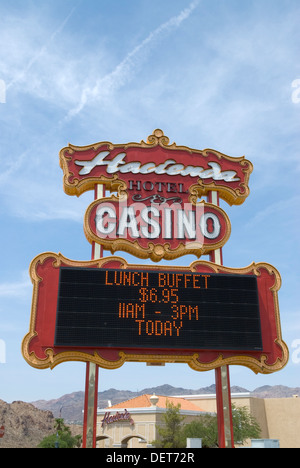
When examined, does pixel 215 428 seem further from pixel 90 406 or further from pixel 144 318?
pixel 144 318

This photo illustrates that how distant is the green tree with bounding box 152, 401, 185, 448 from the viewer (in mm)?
28438

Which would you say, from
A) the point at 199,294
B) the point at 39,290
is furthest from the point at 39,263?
the point at 199,294

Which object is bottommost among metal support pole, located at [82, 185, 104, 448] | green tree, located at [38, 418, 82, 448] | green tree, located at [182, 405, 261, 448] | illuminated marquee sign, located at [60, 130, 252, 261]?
metal support pole, located at [82, 185, 104, 448]

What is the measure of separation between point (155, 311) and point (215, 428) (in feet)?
66.6

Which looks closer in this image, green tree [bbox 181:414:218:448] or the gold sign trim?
the gold sign trim

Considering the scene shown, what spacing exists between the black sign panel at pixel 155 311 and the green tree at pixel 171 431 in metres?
15.6

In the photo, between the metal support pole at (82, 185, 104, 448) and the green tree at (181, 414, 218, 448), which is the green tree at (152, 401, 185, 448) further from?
the metal support pole at (82, 185, 104, 448)

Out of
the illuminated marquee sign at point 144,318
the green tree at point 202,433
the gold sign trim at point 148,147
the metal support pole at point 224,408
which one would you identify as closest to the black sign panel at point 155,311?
the illuminated marquee sign at point 144,318

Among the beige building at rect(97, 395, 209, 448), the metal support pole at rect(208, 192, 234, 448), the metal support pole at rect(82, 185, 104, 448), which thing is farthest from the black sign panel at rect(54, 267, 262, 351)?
the beige building at rect(97, 395, 209, 448)

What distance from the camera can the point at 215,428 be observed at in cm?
3194

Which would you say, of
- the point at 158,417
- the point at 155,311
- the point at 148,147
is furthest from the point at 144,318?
the point at 158,417

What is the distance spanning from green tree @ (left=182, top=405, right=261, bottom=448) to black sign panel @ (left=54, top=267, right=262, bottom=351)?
1709 cm

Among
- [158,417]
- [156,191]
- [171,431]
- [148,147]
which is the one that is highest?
[148,147]

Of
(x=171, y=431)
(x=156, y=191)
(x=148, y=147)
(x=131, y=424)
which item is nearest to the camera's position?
(x=156, y=191)
